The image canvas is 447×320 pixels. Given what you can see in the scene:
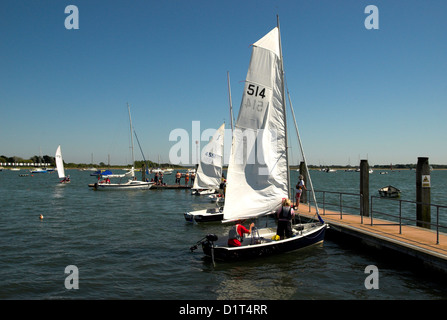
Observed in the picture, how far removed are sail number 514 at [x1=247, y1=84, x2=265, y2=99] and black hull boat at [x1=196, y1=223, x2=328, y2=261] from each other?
5.02m

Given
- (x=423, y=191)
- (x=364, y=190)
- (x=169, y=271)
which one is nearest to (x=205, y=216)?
(x=169, y=271)

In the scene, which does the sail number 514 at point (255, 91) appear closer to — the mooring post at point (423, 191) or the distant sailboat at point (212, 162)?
the mooring post at point (423, 191)

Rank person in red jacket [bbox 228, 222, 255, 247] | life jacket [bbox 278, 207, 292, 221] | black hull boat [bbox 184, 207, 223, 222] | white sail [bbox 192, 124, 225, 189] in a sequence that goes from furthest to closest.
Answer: white sail [bbox 192, 124, 225, 189]
black hull boat [bbox 184, 207, 223, 222]
life jacket [bbox 278, 207, 292, 221]
person in red jacket [bbox 228, 222, 255, 247]

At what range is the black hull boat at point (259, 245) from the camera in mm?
11883

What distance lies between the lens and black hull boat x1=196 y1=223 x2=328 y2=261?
39.0 feet

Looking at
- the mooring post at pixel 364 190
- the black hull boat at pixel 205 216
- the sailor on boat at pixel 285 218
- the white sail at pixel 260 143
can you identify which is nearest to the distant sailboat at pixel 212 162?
the black hull boat at pixel 205 216

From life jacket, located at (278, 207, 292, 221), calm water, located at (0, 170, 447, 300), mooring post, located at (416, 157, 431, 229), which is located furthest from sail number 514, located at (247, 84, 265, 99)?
mooring post, located at (416, 157, 431, 229)

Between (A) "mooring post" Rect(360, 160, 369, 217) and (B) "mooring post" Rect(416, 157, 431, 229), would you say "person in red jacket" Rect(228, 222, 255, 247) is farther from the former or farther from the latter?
(B) "mooring post" Rect(416, 157, 431, 229)

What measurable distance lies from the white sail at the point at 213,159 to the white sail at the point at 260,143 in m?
16.7

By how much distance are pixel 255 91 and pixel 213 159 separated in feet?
58.2

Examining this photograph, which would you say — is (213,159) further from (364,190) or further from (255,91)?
(255,91)

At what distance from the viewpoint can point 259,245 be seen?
1203 centimetres
